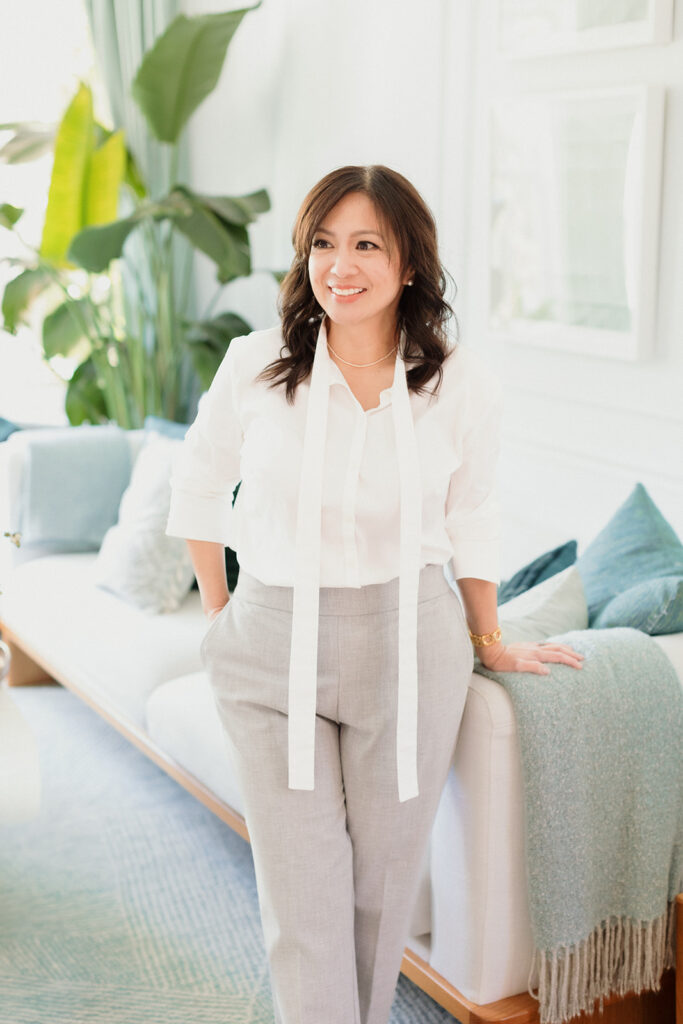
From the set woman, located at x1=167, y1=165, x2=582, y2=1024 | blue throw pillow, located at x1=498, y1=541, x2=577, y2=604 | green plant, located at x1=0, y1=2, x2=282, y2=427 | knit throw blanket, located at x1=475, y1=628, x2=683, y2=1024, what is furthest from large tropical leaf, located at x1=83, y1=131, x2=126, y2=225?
knit throw blanket, located at x1=475, y1=628, x2=683, y2=1024

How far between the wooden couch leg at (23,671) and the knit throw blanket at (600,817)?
2390mm

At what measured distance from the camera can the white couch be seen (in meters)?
1.89

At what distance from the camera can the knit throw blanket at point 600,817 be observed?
6.13ft

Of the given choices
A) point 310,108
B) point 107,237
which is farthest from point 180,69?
point 107,237

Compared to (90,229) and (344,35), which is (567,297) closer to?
(344,35)

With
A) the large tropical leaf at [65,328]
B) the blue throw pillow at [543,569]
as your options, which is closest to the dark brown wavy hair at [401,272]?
the blue throw pillow at [543,569]

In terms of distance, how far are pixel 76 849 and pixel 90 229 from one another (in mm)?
1946

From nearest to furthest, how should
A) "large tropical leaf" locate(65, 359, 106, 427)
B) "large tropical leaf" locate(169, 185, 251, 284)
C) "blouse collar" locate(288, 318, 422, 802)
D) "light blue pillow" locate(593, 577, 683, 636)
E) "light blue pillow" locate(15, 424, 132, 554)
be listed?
"blouse collar" locate(288, 318, 422, 802) < "light blue pillow" locate(593, 577, 683, 636) < "light blue pillow" locate(15, 424, 132, 554) < "large tropical leaf" locate(169, 185, 251, 284) < "large tropical leaf" locate(65, 359, 106, 427)

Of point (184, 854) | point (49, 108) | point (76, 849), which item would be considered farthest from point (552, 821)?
point (49, 108)

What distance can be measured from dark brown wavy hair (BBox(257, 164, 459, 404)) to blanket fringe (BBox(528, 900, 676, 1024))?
96 centimetres

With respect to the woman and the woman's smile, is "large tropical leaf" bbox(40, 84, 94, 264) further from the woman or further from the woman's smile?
the woman's smile

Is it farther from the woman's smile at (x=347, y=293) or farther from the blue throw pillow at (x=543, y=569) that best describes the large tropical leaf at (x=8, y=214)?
the woman's smile at (x=347, y=293)

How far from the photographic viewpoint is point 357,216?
1689 millimetres

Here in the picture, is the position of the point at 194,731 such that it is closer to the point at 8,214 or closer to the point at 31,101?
the point at 8,214
